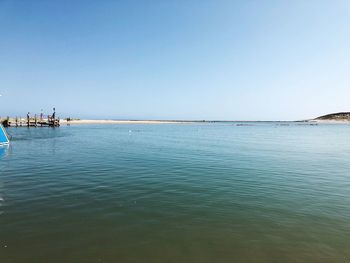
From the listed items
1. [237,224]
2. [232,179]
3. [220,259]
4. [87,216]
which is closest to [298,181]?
[232,179]

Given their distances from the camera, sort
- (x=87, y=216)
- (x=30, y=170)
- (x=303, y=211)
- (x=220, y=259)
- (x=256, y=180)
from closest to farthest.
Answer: (x=220, y=259) → (x=87, y=216) → (x=303, y=211) → (x=256, y=180) → (x=30, y=170)

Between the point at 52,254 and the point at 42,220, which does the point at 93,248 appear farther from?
the point at 42,220

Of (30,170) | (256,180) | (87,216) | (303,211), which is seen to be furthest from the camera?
(30,170)

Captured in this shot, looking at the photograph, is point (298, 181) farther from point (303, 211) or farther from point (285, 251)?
point (285, 251)

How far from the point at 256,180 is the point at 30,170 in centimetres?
1628

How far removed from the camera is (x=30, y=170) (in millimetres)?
21047

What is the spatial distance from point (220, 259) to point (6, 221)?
799 centimetres

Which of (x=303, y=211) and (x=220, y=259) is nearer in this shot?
(x=220, y=259)

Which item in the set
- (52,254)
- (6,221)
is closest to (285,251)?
(52,254)

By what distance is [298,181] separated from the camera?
1861cm

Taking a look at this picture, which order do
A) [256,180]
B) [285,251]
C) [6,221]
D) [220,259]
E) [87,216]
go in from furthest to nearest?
1. [256,180]
2. [87,216]
3. [6,221]
4. [285,251]
5. [220,259]

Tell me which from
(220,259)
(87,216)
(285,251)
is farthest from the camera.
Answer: (87,216)

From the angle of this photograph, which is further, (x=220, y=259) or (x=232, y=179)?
(x=232, y=179)

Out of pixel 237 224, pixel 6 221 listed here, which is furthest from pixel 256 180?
pixel 6 221
